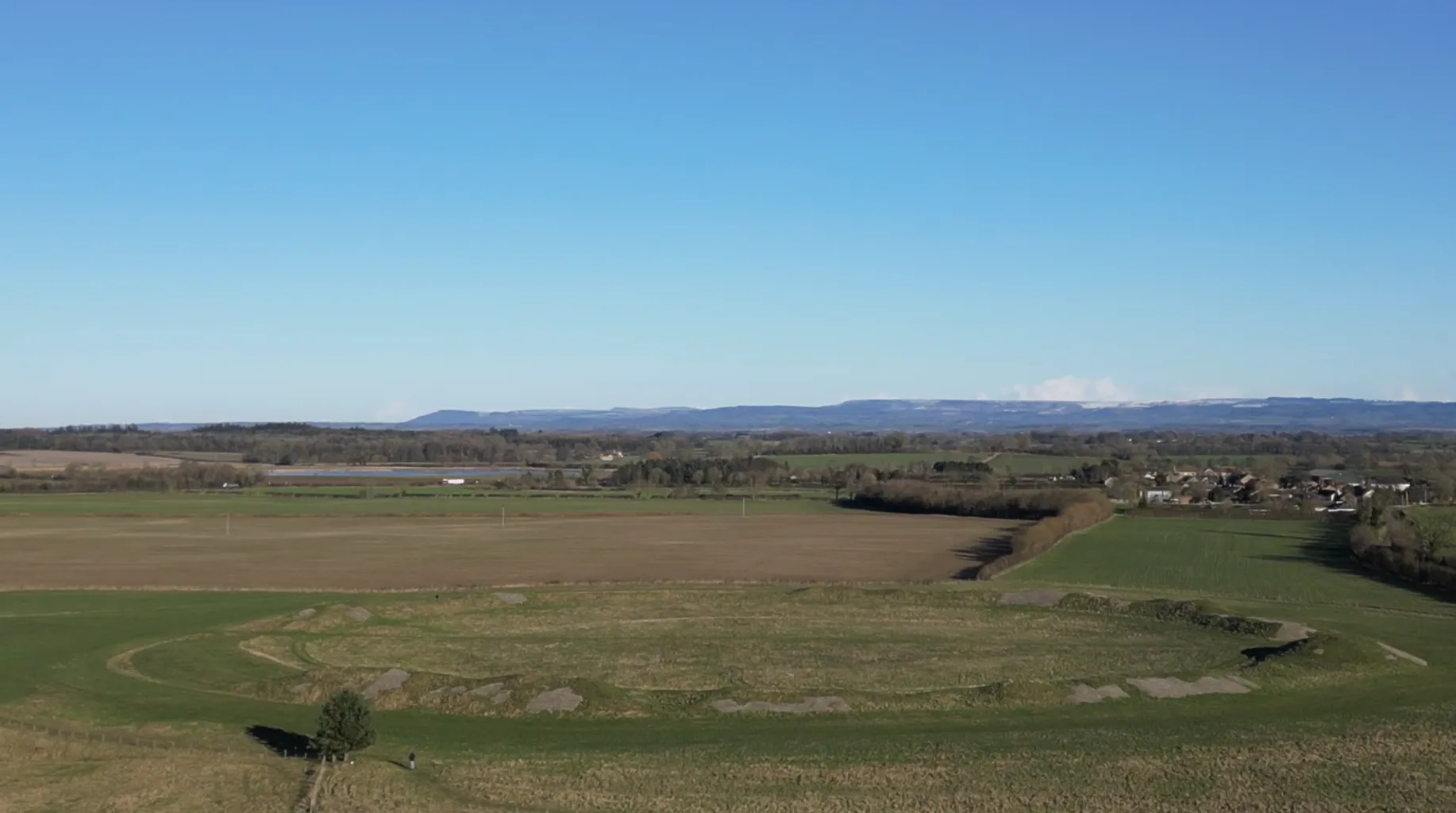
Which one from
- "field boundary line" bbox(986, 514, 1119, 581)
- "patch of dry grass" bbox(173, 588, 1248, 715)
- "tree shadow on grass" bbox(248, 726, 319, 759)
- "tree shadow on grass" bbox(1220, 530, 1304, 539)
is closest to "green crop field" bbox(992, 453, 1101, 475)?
"field boundary line" bbox(986, 514, 1119, 581)

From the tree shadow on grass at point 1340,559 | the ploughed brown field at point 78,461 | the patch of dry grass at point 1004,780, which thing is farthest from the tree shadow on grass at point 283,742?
the ploughed brown field at point 78,461

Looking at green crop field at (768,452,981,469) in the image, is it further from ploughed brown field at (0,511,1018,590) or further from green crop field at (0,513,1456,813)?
green crop field at (0,513,1456,813)

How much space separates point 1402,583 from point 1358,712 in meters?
36.3

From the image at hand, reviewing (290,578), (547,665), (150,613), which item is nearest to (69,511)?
(290,578)

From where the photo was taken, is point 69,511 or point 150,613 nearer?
point 150,613

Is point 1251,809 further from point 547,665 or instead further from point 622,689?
point 547,665

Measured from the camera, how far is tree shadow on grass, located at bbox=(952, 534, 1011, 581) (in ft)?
228

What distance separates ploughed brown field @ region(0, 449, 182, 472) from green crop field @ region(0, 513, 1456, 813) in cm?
11795

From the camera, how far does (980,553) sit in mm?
81438

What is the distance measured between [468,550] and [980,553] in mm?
31336

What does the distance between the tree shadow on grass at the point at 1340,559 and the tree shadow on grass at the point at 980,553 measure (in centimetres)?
1517

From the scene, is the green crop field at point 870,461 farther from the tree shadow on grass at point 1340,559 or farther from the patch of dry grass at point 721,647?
the patch of dry grass at point 721,647

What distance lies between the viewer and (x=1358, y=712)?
33.5 metres

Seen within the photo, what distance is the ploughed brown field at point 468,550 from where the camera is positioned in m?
67.5
